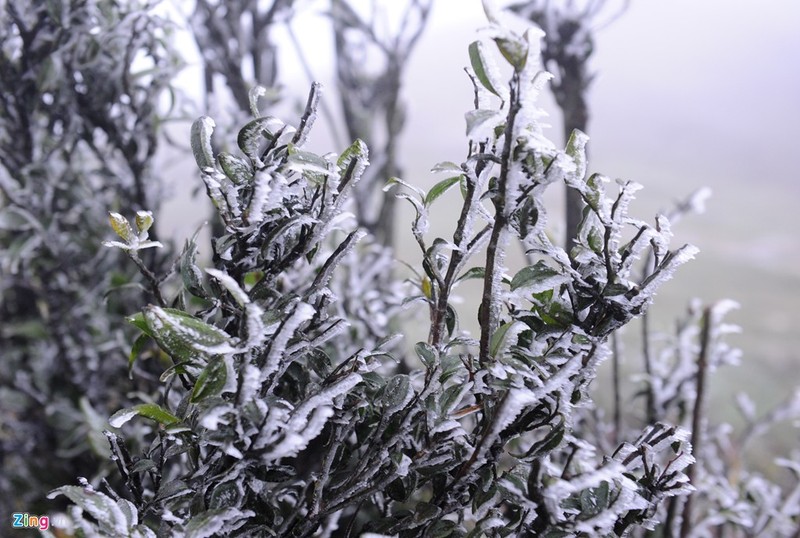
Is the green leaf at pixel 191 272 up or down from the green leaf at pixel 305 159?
down

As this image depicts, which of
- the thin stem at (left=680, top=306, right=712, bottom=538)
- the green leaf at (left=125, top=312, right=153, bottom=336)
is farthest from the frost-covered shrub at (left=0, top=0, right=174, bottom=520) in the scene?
the thin stem at (left=680, top=306, right=712, bottom=538)

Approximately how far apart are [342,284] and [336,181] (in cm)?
53

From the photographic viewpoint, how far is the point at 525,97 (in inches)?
13.3

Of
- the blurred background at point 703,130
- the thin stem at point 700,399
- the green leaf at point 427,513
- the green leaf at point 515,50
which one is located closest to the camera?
the green leaf at point 515,50

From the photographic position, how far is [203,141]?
1.38 feet

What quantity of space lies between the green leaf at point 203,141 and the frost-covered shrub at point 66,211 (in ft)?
0.88

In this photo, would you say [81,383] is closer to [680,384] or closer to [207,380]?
[207,380]

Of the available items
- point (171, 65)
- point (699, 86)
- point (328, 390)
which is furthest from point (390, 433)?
point (699, 86)

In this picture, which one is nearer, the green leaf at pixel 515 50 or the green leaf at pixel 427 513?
the green leaf at pixel 515 50

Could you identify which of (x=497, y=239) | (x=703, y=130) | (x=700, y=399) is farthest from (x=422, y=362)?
(x=703, y=130)

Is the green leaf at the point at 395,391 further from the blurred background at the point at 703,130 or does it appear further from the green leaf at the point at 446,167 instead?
the blurred background at the point at 703,130

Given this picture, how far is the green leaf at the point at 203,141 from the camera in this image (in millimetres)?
418

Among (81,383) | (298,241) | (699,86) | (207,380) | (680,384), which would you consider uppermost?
(699,86)

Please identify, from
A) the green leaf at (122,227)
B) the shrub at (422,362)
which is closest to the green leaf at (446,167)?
the shrub at (422,362)
